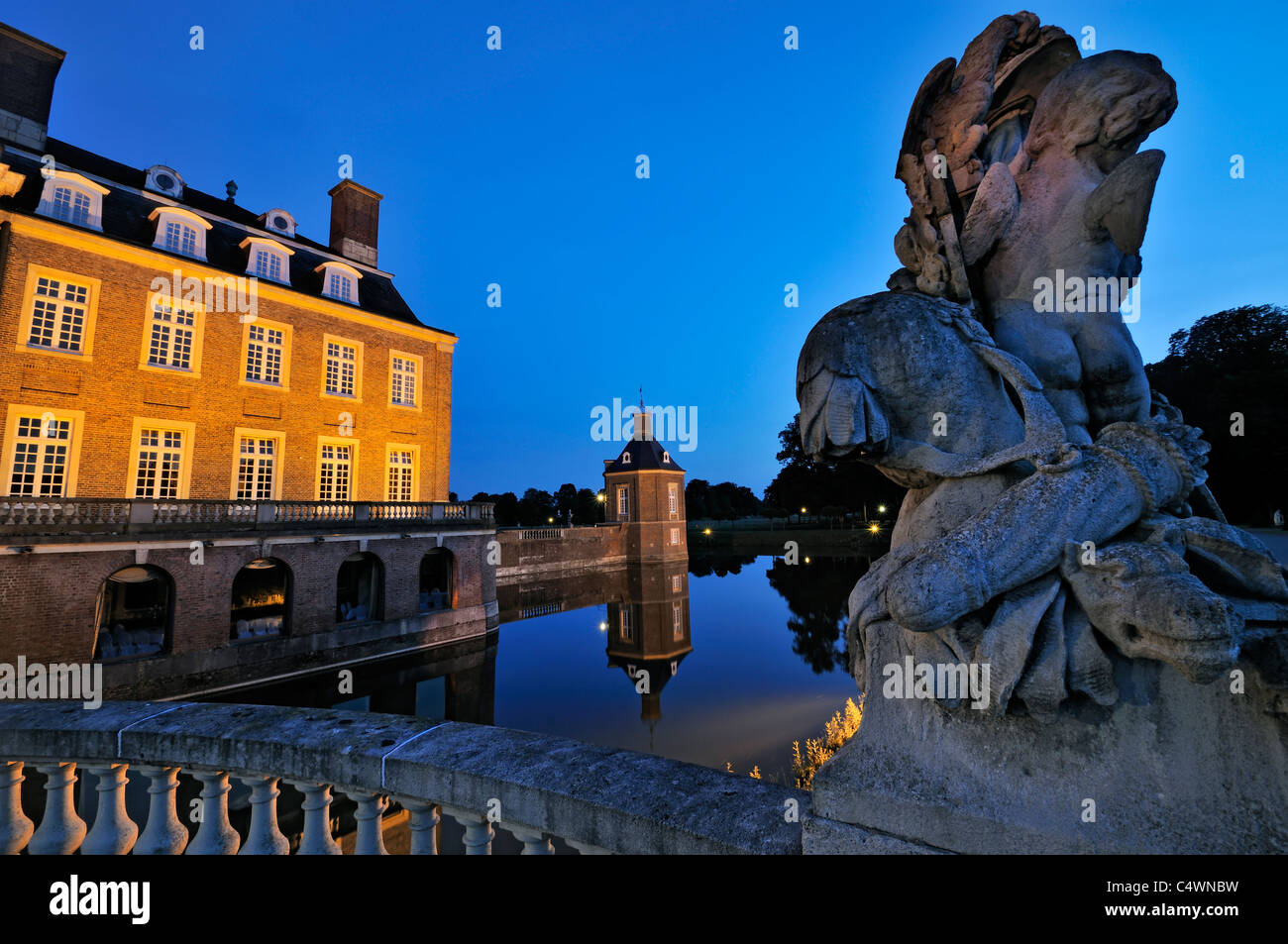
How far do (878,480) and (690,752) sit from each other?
113 ft

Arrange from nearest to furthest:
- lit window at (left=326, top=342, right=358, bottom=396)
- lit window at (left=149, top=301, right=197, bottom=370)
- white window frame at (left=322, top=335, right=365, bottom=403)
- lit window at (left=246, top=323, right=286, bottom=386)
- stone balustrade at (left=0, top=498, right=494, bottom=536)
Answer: stone balustrade at (left=0, top=498, right=494, bottom=536) < lit window at (left=149, top=301, right=197, bottom=370) < lit window at (left=246, top=323, right=286, bottom=386) < white window frame at (left=322, top=335, right=365, bottom=403) < lit window at (left=326, top=342, right=358, bottom=396)

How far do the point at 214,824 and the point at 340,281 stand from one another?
25945 mm

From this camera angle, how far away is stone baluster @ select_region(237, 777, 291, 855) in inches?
104

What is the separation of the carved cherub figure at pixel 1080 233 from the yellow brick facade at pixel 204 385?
2339cm

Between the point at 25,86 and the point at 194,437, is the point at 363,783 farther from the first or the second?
the point at 25,86

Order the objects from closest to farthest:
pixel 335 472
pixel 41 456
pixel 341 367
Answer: pixel 41 456, pixel 335 472, pixel 341 367

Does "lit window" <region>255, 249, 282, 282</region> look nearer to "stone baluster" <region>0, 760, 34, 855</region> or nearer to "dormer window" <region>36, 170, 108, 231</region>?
"dormer window" <region>36, 170, 108, 231</region>

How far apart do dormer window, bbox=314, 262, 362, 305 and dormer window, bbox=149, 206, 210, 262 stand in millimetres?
4039

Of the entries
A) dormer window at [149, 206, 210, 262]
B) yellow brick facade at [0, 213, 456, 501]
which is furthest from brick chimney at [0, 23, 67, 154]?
yellow brick facade at [0, 213, 456, 501]

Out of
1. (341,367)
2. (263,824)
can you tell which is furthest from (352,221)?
(263,824)

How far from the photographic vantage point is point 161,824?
8.96ft

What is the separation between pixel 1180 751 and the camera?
1.54 meters

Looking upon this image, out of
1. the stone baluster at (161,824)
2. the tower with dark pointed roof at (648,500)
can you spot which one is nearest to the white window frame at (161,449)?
the stone baluster at (161,824)

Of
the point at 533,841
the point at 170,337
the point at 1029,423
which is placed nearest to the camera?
the point at 1029,423
